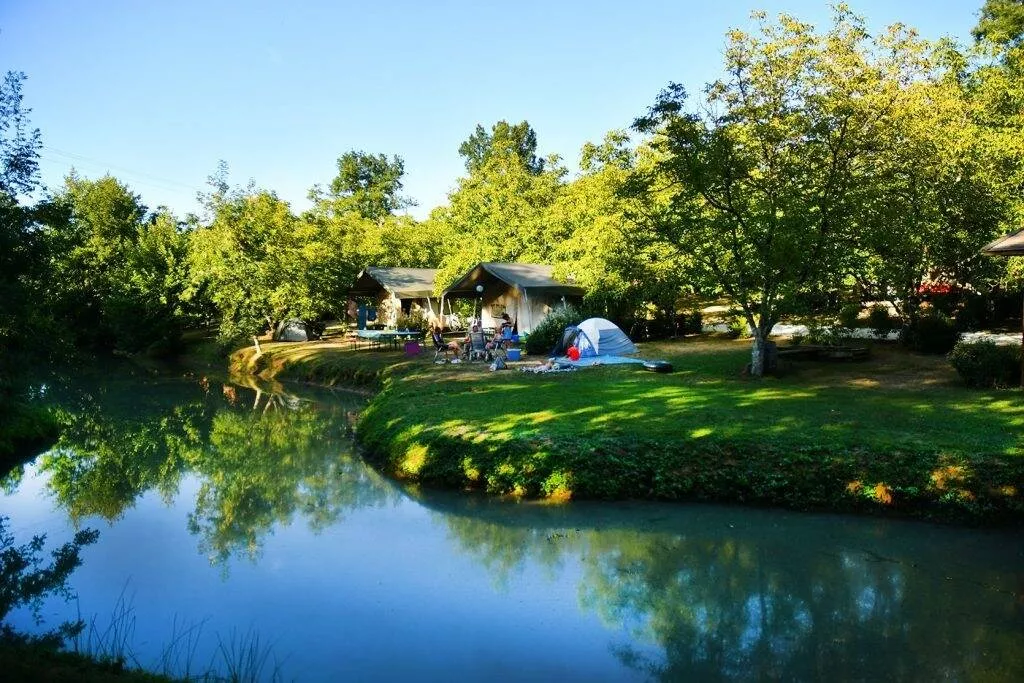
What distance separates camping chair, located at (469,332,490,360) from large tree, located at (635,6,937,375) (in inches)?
302

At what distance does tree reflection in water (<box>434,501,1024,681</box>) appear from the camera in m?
6.29

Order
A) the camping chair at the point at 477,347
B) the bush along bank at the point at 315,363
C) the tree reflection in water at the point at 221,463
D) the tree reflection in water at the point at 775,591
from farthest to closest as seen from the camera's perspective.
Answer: the bush along bank at the point at 315,363
the camping chair at the point at 477,347
the tree reflection in water at the point at 221,463
the tree reflection in water at the point at 775,591

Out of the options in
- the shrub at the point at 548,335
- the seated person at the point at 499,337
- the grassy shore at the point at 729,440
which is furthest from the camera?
the shrub at the point at 548,335

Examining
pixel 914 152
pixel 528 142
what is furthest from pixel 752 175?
pixel 528 142

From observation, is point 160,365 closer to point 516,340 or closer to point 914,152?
point 516,340

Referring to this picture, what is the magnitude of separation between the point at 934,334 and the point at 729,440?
11771 millimetres

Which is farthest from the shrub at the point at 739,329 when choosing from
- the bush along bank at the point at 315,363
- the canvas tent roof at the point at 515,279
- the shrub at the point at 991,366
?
the bush along bank at the point at 315,363

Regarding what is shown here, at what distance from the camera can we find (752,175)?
16656 mm

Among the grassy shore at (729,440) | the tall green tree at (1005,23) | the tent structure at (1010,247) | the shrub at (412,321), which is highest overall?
the tall green tree at (1005,23)

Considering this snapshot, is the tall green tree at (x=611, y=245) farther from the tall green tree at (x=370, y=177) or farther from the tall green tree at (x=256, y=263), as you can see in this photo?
the tall green tree at (x=370, y=177)

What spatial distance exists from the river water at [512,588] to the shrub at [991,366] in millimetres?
6628

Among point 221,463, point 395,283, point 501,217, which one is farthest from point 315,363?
point 501,217

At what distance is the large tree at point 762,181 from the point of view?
1555 centimetres

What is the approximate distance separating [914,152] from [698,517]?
49.5 ft
